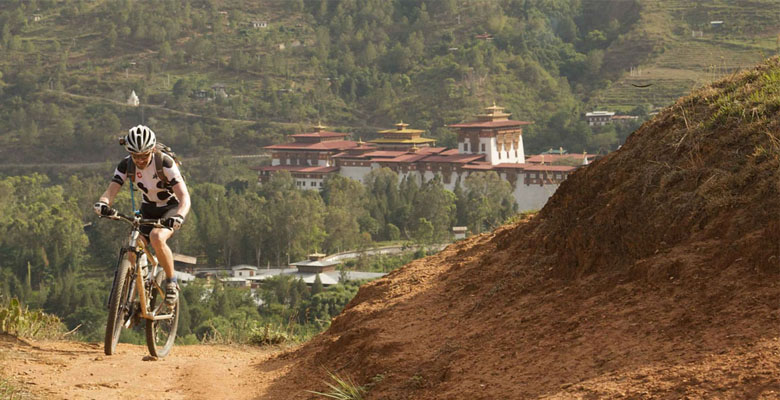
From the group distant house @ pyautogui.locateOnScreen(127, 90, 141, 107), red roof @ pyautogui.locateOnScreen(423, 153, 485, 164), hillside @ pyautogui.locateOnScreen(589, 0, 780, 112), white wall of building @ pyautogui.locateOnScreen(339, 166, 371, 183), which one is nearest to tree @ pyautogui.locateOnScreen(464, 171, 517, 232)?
red roof @ pyautogui.locateOnScreen(423, 153, 485, 164)

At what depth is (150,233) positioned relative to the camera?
5609 mm

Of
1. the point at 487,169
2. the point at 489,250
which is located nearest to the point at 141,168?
the point at 489,250

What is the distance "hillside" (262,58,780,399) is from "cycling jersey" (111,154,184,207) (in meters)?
1.19

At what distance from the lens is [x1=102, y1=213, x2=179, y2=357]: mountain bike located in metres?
5.57

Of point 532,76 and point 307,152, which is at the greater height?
point 532,76

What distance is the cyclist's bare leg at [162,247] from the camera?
5.55 metres

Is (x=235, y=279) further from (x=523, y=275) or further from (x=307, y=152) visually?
(x=523, y=275)

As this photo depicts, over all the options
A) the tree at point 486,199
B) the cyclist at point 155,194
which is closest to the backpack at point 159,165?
the cyclist at point 155,194

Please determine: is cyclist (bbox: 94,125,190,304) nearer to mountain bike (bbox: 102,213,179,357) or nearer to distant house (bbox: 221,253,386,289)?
mountain bike (bbox: 102,213,179,357)

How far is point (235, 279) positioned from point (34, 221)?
39.8 ft

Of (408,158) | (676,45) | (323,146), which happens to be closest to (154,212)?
(408,158)

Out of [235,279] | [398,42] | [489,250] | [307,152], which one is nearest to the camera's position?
[489,250]

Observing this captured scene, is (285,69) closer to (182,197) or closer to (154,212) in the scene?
(154,212)

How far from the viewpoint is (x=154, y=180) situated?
5730 millimetres
